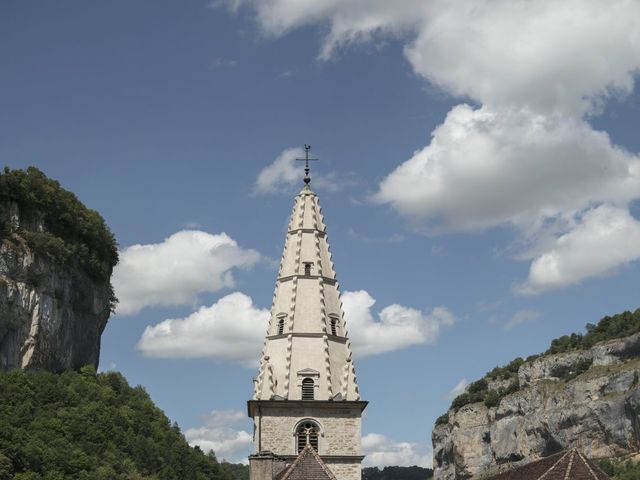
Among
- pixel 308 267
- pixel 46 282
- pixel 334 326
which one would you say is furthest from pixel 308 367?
pixel 46 282

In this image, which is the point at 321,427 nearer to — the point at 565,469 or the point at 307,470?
the point at 307,470

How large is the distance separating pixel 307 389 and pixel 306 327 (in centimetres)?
334

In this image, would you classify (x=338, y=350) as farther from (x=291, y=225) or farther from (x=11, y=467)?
(x=11, y=467)

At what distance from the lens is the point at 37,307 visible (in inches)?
2854

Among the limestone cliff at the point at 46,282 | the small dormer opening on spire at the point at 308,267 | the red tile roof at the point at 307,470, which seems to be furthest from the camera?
the limestone cliff at the point at 46,282

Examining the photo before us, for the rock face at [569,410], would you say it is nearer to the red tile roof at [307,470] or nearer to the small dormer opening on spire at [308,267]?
the small dormer opening on spire at [308,267]

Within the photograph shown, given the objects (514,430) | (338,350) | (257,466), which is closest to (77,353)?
(338,350)

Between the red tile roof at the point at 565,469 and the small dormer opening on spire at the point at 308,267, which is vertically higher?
the small dormer opening on spire at the point at 308,267

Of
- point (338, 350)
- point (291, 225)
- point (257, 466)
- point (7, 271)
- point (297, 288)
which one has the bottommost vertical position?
point (257, 466)

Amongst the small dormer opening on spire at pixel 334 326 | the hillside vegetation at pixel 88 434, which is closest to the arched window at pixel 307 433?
the small dormer opening on spire at pixel 334 326

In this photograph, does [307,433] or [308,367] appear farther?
[308,367]

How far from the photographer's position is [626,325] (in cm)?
18475

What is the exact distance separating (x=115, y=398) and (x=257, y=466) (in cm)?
3321

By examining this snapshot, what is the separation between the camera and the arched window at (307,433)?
4384 cm
